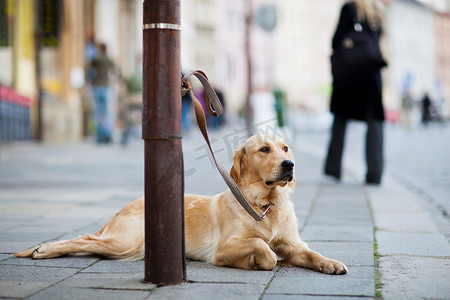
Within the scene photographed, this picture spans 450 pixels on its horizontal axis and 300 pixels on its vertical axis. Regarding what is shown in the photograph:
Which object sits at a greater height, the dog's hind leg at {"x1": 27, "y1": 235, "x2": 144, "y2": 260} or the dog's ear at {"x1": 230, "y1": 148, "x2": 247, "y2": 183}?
the dog's ear at {"x1": 230, "y1": 148, "x2": 247, "y2": 183}

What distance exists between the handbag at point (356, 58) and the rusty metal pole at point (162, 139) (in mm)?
4895

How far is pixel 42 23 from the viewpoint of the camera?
1673 cm

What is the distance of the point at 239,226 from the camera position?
140 inches

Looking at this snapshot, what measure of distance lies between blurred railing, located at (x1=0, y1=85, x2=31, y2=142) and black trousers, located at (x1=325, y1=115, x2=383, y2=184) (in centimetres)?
894

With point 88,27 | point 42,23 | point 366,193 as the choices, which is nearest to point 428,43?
point 88,27

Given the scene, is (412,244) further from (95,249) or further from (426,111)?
(426,111)

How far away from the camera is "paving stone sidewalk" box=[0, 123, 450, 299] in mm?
2904

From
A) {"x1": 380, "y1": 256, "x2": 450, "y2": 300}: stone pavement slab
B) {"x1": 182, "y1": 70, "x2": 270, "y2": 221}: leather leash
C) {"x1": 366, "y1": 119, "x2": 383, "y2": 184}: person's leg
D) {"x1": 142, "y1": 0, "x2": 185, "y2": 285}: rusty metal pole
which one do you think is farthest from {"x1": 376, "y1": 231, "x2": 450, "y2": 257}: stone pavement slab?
{"x1": 366, "y1": 119, "x2": 383, "y2": 184}: person's leg

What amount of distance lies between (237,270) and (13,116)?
12898 mm

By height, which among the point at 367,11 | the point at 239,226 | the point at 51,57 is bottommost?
the point at 239,226

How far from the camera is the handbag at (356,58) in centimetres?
747

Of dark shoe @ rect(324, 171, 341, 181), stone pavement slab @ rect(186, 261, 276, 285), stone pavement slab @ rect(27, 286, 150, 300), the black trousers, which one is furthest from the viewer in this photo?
dark shoe @ rect(324, 171, 341, 181)

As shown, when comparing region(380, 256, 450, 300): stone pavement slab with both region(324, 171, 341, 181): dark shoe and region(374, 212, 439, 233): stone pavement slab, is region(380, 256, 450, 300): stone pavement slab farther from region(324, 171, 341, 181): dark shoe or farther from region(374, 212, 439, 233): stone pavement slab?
region(324, 171, 341, 181): dark shoe

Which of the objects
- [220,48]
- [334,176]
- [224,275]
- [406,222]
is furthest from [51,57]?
[220,48]
